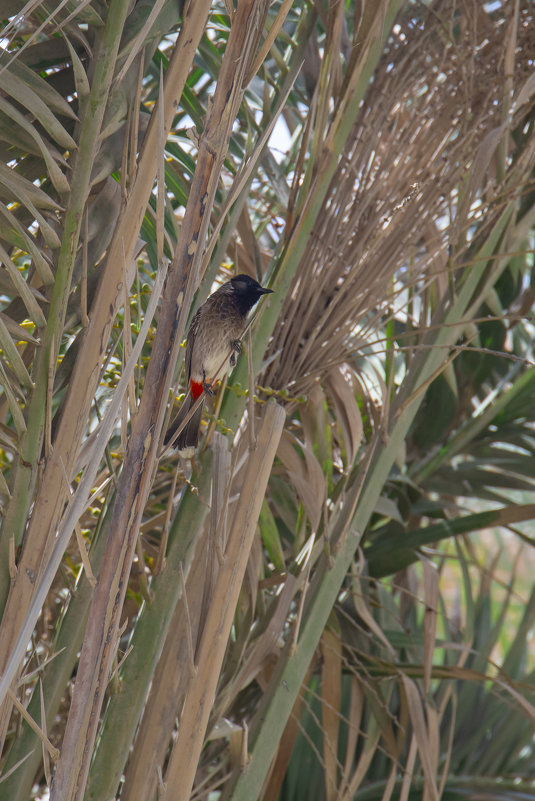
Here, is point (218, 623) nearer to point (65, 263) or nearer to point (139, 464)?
point (139, 464)

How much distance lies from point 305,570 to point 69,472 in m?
0.41

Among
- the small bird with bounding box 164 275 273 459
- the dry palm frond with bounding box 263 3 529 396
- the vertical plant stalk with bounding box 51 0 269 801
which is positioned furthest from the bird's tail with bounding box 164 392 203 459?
the vertical plant stalk with bounding box 51 0 269 801

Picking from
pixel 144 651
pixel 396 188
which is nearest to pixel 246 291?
pixel 396 188

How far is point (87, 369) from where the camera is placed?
77 centimetres

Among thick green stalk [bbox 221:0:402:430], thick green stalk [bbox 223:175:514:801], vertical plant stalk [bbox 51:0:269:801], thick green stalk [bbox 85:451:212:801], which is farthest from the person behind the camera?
thick green stalk [bbox 221:0:402:430]

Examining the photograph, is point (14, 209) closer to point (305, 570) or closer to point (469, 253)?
point (305, 570)

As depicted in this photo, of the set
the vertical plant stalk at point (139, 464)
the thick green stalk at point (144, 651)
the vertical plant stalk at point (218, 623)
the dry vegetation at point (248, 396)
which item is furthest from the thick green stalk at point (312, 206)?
the vertical plant stalk at point (139, 464)

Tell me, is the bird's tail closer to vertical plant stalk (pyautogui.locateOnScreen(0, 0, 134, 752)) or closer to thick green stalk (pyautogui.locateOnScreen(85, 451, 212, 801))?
thick green stalk (pyautogui.locateOnScreen(85, 451, 212, 801))

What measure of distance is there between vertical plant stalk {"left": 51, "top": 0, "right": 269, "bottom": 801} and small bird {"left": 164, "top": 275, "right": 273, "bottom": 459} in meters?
0.36

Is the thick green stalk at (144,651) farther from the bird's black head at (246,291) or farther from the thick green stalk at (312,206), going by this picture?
the bird's black head at (246,291)

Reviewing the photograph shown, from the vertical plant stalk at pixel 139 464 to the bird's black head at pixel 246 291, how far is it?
38 cm

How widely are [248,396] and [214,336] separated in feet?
1.45

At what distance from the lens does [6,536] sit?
761 mm

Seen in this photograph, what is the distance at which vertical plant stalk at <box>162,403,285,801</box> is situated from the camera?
780 mm
